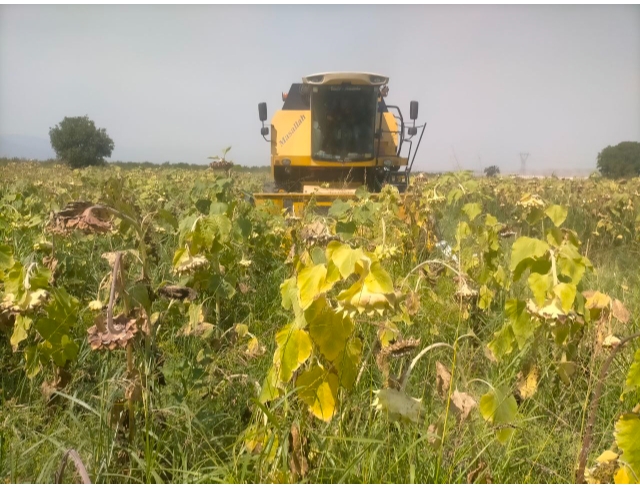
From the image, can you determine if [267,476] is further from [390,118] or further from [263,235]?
[390,118]

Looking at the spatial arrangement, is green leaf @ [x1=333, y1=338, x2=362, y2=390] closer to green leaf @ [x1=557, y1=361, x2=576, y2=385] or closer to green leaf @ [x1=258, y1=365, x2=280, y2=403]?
green leaf @ [x1=258, y1=365, x2=280, y2=403]

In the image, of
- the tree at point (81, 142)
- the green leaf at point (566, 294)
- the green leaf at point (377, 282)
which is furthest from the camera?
the tree at point (81, 142)

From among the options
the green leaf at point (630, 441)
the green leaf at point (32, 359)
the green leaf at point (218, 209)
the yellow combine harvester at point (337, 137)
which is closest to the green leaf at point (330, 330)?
the green leaf at point (630, 441)

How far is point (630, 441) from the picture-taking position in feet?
3.79

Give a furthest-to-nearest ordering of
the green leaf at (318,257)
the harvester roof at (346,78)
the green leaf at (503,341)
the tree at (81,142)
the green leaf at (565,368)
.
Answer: the tree at (81,142) → the harvester roof at (346,78) → the green leaf at (565,368) → the green leaf at (503,341) → the green leaf at (318,257)

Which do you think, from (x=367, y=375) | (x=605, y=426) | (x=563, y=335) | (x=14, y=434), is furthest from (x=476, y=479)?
(x=14, y=434)

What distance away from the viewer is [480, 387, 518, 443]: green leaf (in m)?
1.45

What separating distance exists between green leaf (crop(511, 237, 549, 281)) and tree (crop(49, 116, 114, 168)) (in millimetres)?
16094

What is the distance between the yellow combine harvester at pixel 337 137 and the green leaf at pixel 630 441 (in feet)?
23.2

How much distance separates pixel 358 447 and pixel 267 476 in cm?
28

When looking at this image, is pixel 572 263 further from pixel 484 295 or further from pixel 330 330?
pixel 484 295

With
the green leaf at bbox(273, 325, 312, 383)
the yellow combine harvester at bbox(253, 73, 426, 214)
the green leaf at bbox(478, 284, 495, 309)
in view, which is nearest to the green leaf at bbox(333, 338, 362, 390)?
the green leaf at bbox(273, 325, 312, 383)

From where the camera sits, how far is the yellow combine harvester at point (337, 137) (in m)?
8.34

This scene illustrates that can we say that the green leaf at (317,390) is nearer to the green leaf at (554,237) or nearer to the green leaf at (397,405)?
the green leaf at (397,405)
